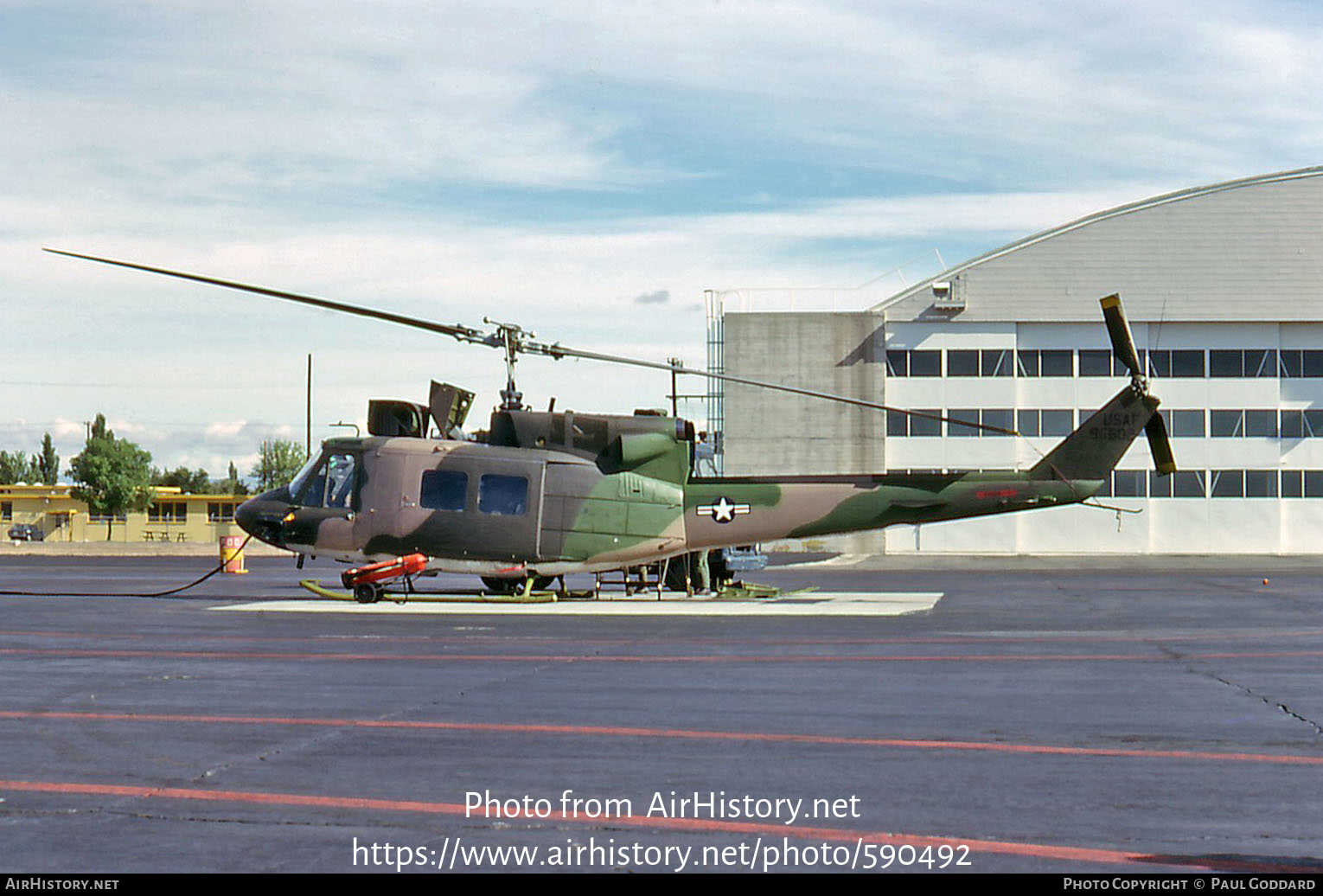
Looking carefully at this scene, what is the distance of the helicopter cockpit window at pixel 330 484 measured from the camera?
1013 inches

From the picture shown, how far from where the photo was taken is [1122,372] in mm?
66125

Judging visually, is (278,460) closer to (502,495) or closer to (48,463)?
(48,463)

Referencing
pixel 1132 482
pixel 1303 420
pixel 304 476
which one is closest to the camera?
pixel 304 476

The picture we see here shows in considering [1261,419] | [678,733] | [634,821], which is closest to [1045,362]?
[1261,419]

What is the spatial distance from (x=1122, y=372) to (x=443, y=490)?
49.1 m

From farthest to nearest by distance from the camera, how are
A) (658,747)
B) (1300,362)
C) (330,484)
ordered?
(1300,362) < (330,484) < (658,747)

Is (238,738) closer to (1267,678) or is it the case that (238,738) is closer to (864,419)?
(1267,678)

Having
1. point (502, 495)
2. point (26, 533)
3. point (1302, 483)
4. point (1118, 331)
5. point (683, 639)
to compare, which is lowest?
point (26, 533)

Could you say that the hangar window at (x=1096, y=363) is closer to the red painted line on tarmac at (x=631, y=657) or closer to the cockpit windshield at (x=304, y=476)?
the cockpit windshield at (x=304, y=476)

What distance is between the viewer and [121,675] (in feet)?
49.5

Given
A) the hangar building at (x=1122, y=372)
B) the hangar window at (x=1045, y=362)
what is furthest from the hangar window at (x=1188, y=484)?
the hangar window at (x=1045, y=362)

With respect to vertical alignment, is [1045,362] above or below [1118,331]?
above

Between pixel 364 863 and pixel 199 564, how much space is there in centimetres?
4316

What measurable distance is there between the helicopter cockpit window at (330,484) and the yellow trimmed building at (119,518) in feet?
126
